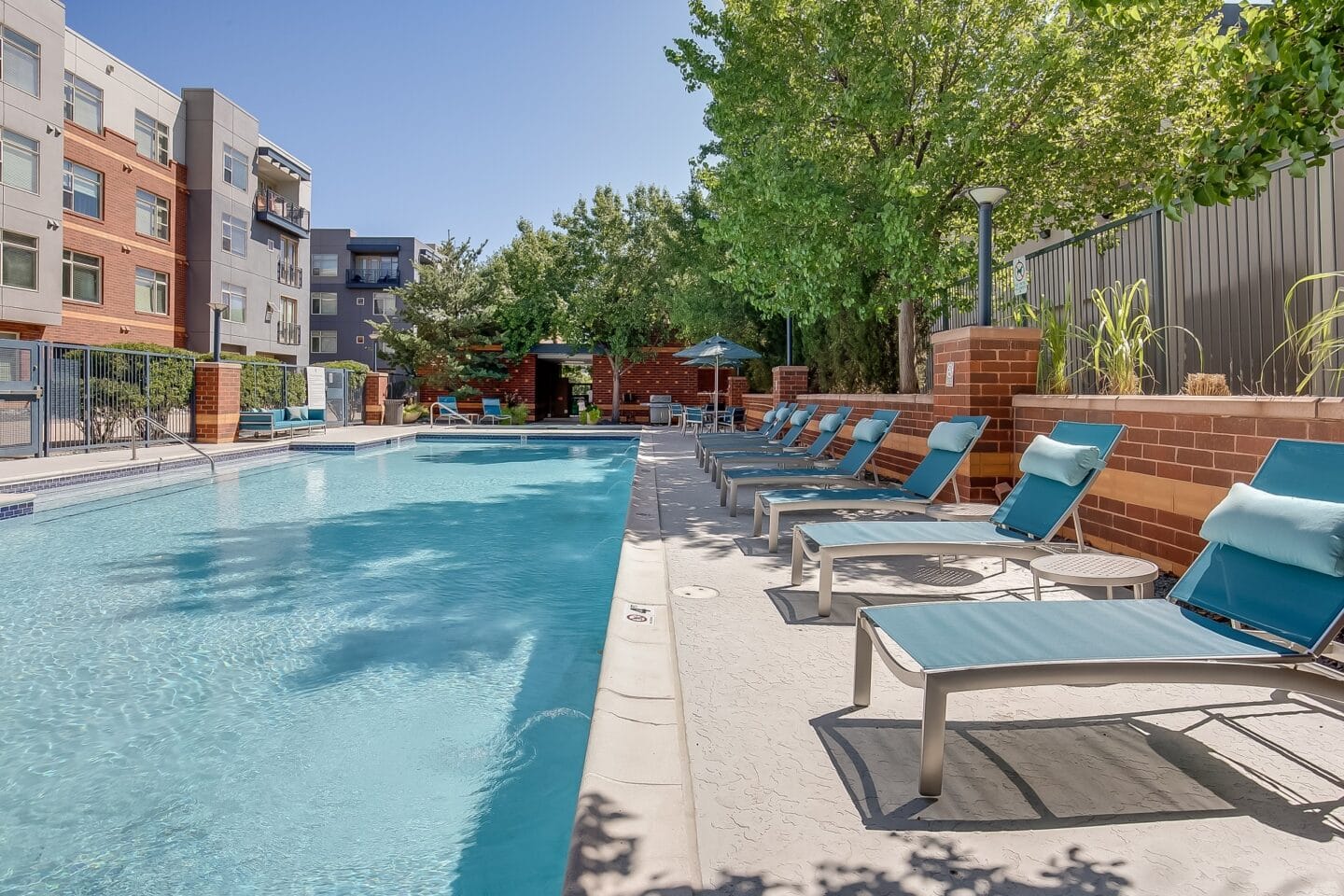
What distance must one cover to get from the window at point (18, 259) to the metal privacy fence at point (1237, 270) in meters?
22.3

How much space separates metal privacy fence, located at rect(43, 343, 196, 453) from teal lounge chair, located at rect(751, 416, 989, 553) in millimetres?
11592

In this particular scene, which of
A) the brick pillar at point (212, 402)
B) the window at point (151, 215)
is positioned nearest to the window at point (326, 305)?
the window at point (151, 215)

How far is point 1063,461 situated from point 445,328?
2735cm

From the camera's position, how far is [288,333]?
3134 centimetres

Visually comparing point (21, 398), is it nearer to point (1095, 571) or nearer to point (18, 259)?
point (18, 259)

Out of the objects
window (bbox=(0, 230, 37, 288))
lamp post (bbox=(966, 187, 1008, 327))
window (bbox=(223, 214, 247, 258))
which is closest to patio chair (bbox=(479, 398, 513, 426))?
window (bbox=(223, 214, 247, 258))

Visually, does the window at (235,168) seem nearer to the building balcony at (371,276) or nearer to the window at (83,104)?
the window at (83,104)

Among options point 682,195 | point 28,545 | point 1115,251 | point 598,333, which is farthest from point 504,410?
point 1115,251

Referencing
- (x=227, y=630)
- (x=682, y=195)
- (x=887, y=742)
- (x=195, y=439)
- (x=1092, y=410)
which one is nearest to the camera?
(x=887, y=742)

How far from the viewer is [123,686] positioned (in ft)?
12.8

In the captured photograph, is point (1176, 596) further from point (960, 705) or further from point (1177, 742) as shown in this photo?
point (960, 705)

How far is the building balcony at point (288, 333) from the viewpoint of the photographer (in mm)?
30428

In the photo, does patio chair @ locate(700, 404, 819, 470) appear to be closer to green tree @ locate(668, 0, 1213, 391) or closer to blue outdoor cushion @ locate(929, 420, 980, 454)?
green tree @ locate(668, 0, 1213, 391)

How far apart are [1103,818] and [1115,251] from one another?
660 cm
